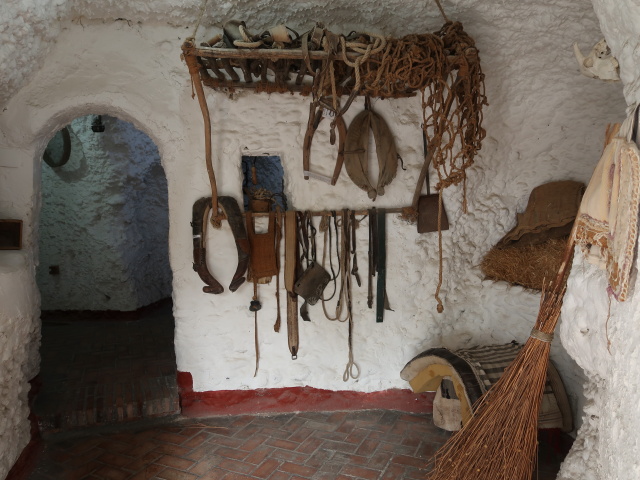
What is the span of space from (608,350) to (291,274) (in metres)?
1.95

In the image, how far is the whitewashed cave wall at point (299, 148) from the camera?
2.94 metres

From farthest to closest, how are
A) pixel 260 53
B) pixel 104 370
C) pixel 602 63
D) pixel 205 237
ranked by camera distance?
pixel 104 370 → pixel 205 237 → pixel 260 53 → pixel 602 63

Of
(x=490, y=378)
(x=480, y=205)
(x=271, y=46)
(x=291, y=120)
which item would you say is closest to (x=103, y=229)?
(x=291, y=120)

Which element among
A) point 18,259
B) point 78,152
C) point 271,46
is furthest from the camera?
point 78,152

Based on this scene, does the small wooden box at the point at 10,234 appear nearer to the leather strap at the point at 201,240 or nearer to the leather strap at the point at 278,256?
the leather strap at the point at 201,240

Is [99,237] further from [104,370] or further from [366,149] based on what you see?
[366,149]

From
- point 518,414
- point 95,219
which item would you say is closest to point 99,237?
point 95,219

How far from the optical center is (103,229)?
5168 mm

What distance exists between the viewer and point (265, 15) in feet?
9.91

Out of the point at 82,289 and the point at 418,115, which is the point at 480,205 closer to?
the point at 418,115

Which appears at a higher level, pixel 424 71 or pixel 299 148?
pixel 424 71

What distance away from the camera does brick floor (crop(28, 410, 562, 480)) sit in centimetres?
280

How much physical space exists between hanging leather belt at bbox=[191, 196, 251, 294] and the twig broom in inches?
66.7

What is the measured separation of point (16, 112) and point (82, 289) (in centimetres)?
270
